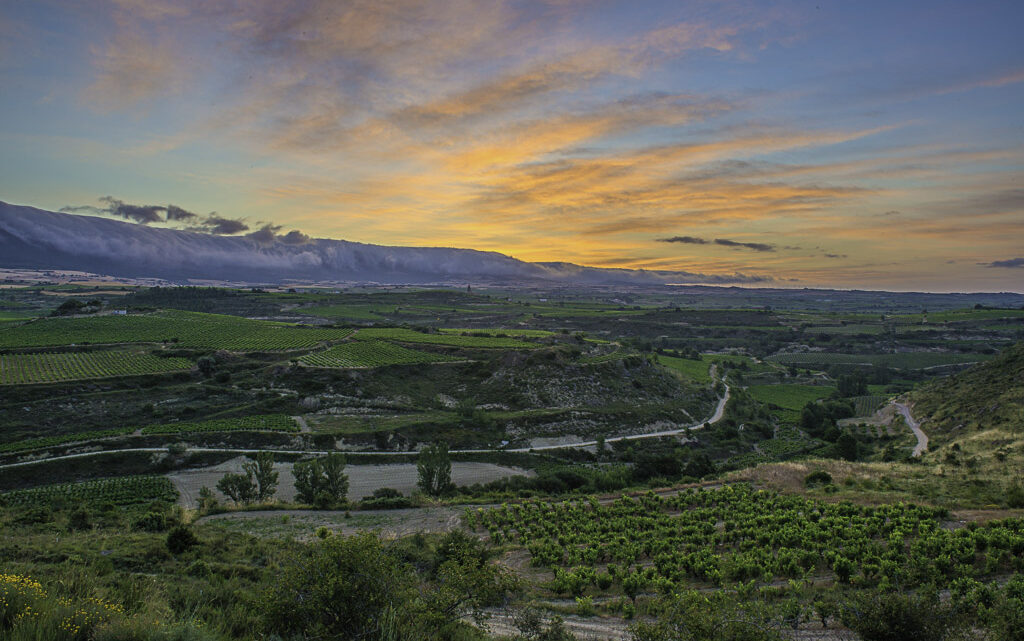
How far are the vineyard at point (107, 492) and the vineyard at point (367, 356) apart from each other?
35957 millimetres

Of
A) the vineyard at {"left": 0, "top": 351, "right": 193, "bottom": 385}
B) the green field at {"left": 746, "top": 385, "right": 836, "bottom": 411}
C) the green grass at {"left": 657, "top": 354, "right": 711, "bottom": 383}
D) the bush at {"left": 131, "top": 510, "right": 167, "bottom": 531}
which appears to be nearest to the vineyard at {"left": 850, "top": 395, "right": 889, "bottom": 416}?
the green field at {"left": 746, "top": 385, "right": 836, "bottom": 411}

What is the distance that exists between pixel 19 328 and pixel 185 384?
62369mm

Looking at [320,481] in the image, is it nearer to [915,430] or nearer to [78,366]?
[78,366]

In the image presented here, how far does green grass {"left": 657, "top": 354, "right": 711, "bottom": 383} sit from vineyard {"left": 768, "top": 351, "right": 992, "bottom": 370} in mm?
34116

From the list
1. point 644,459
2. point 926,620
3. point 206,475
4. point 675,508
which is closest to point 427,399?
point 206,475

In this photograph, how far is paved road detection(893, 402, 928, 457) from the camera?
5458cm

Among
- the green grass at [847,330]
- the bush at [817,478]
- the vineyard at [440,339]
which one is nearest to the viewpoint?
the bush at [817,478]

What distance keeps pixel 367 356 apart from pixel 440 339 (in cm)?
2404

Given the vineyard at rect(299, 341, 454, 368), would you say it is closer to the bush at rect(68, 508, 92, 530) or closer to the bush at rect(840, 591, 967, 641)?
the bush at rect(68, 508, 92, 530)

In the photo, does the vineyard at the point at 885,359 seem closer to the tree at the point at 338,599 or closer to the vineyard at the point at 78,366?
the vineyard at the point at 78,366

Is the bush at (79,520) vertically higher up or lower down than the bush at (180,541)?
lower down

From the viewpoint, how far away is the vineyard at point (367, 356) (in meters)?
84.9

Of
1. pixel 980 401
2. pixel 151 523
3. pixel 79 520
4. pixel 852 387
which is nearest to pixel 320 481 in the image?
pixel 151 523

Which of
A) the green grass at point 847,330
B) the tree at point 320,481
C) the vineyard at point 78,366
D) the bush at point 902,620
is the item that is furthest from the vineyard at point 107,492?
the green grass at point 847,330
